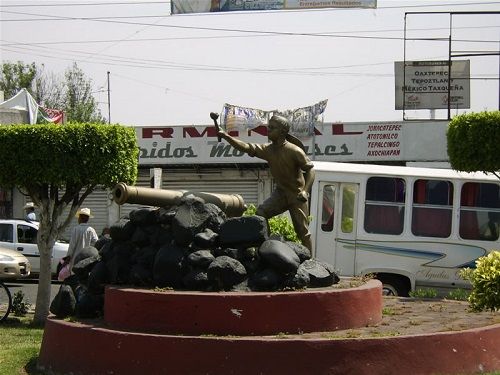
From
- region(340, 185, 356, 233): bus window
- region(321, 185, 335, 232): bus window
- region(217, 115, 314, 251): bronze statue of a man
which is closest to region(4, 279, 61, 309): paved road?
region(321, 185, 335, 232): bus window

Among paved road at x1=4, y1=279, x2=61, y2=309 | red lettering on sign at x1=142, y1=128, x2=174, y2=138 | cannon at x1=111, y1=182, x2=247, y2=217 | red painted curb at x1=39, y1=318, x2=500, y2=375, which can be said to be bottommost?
paved road at x1=4, y1=279, x2=61, y2=309

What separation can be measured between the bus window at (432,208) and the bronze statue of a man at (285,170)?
6.23 metres

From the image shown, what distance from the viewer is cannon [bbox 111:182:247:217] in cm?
852

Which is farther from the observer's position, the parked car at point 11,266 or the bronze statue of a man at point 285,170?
the parked car at point 11,266

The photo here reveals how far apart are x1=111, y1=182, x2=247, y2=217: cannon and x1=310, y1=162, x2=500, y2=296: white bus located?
5.71m

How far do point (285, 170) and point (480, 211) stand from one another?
7114 mm

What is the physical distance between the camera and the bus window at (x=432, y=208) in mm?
15477

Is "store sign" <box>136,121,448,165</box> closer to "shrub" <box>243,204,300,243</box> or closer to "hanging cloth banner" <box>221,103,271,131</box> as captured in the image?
"hanging cloth banner" <box>221,103,271,131</box>

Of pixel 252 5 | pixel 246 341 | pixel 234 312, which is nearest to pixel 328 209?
pixel 234 312

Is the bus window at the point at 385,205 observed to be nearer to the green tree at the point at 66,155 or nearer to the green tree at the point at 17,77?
the green tree at the point at 66,155

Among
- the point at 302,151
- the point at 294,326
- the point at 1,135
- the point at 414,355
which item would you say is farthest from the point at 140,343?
the point at 1,135

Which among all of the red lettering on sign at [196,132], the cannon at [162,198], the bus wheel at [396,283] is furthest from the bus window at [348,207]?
the red lettering on sign at [196,132]

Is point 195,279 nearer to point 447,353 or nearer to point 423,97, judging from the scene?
point 447,353

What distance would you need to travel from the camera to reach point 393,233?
15406mm
